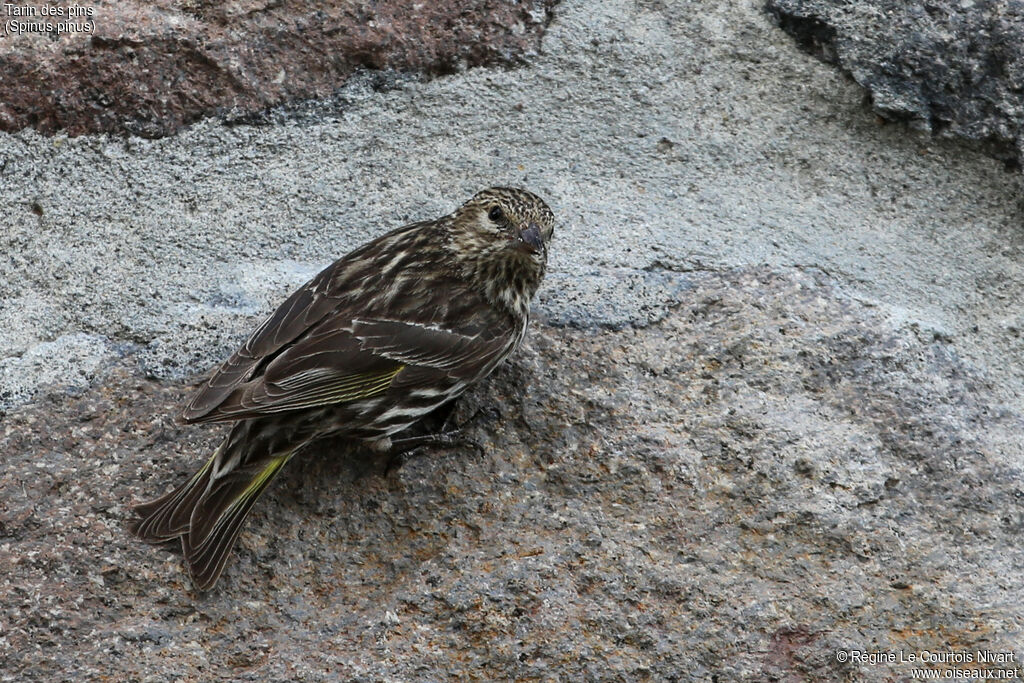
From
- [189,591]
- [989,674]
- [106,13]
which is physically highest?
[106,13]

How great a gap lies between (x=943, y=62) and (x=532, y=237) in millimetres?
1169

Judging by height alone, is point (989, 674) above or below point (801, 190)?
below

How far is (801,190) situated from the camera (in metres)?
3.42

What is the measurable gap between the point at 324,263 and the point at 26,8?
1.11 m

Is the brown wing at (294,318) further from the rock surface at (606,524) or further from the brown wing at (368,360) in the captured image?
the rock surface at (606,524)

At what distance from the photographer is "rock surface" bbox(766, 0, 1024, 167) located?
3.32m

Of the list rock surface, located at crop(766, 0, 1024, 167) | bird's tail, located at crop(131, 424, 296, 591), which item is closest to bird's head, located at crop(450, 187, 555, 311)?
bird's tail, located at crop(131, 424, 296, 591)

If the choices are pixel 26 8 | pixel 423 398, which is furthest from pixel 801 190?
pixel 26 8

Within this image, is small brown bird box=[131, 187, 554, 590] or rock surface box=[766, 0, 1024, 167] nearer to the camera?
small brown bird box=[131, 187, 554, 590]

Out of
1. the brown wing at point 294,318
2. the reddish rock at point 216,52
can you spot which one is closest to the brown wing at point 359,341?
the brown wing at point 294,318

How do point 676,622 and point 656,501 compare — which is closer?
point 676,622

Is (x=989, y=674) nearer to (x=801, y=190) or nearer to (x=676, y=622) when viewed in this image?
(x=676, y=622)

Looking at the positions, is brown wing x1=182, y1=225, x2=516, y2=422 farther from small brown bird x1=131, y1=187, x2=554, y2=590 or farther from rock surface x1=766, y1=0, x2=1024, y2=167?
rock surface x1=766, y1=0, x2=1024, y2=167

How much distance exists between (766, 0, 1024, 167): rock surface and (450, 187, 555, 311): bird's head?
3.11ft
